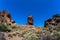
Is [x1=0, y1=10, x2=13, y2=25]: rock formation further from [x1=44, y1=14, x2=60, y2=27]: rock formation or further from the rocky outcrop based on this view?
[x1=44, y1=14, x2=60, y2=27]: rock formation

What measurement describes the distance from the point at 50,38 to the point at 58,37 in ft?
2.78

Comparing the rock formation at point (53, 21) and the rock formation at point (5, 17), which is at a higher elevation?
the rock formation at point (5, 17)

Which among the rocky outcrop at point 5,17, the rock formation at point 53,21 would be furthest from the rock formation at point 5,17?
the rock formation at point 53,21

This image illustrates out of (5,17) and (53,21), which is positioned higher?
(5,17)

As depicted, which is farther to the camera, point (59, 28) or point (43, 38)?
point (59, 28)

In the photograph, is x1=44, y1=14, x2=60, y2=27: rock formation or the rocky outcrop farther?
the rocky outcrop

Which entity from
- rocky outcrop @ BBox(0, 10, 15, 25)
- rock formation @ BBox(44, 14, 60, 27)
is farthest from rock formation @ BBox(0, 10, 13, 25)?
rock formation @ BBox(44, 14, 60, 27)

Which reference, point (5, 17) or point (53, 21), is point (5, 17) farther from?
point (53, 21)

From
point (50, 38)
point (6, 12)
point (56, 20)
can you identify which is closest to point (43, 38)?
point (50, 38)

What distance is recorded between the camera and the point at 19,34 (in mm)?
23094

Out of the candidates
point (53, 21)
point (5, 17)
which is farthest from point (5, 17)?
point (53, 21)

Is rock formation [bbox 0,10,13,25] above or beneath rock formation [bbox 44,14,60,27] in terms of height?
above

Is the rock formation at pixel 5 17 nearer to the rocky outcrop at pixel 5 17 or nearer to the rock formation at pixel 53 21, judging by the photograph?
the rocky outcrop at pixel 5 17

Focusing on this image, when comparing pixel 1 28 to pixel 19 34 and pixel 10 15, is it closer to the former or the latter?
pixel 19 34
